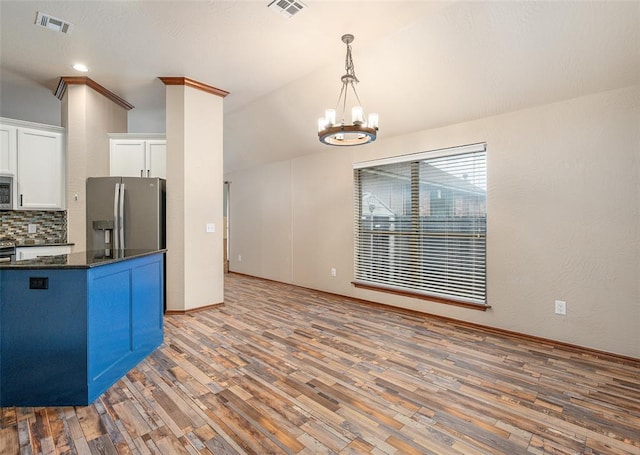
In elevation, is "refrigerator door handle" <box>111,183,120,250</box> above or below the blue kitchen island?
above

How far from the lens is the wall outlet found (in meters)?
3.12

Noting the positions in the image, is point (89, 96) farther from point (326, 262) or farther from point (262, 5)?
point (326, 262)

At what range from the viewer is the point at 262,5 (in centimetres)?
273

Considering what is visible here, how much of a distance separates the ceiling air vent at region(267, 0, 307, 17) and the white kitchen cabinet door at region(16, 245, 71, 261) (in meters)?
3.88

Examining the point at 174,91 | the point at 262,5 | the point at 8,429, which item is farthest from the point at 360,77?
the point at 8,429

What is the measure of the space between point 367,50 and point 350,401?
132 inches

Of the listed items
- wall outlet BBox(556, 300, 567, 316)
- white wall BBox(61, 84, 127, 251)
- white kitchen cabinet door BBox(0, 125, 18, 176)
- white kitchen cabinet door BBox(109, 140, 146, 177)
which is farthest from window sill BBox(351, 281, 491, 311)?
white kitchen cabinet door BBox(0, 125, 18, 176)

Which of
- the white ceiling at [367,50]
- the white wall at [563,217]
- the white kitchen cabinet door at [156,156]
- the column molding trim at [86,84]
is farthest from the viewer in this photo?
the white kitchen cabinet door at [156,156]

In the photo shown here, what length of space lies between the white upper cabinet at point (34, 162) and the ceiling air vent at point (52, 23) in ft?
5.19

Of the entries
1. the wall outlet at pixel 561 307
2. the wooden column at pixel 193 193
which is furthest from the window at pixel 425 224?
the wooden column at pixel 193 193

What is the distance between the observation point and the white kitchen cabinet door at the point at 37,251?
154 inches

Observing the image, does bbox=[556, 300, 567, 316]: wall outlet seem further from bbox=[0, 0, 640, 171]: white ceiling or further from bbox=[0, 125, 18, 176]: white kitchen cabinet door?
bbox=[0, 125, 18, 176]: white kitchen cabinet door

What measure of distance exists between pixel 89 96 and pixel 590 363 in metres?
6.40

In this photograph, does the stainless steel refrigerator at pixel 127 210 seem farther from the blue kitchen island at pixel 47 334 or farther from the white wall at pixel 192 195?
the blue kitchen island at pixel 47 334
